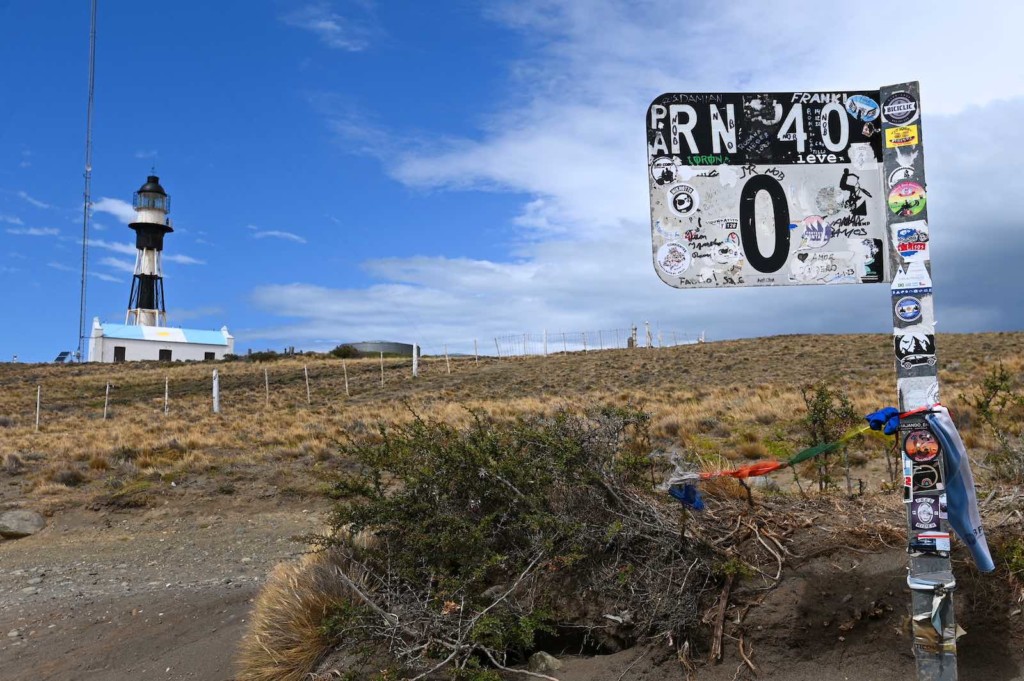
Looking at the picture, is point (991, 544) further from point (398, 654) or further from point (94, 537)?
point (94, 537)

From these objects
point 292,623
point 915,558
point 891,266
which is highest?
point 891,266

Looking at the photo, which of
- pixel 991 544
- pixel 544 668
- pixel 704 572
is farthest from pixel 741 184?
pixel 544 668

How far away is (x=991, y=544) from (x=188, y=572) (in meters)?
8.64

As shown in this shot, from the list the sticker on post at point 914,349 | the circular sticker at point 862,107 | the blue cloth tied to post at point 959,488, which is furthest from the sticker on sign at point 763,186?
the blue cloth tied to post at point 959,488

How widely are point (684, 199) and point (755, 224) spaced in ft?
1.18

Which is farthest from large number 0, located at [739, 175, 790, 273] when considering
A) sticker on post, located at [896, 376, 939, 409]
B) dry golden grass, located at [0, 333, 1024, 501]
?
dry golden grass, located at [0, 333, 1024, 501]

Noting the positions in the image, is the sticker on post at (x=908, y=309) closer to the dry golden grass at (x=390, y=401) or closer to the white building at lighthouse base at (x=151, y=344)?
the dry golden grass at (x=390, y=401)

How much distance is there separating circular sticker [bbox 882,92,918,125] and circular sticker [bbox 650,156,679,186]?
962 millimetres

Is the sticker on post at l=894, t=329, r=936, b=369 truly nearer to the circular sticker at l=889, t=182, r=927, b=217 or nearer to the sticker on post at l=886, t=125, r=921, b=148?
the circular sticker at l=889, t=182, r=927, b=217

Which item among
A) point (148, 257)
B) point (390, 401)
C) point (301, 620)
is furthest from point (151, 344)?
point (301, 620)

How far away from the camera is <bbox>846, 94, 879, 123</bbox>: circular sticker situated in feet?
12.4

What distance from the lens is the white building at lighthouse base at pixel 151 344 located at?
63.6 m

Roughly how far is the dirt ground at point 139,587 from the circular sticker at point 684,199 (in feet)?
15.0

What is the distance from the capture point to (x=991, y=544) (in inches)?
169
